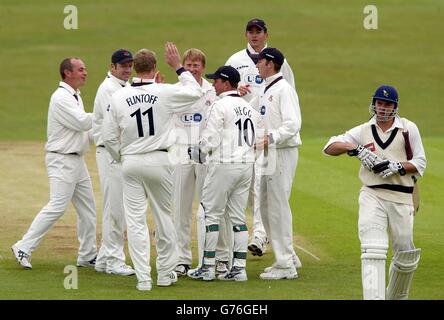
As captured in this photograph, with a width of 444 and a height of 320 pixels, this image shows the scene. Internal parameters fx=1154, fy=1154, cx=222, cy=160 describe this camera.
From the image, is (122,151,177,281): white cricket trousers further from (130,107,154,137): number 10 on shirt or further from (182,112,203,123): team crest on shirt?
(182,112,203,123): team crest on shirt

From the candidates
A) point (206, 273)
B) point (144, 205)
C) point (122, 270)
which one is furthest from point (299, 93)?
point (144, 205)

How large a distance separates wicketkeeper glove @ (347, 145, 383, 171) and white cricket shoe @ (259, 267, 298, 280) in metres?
2.21

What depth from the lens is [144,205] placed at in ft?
39.4

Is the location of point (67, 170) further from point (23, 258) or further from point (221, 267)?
point (221, 267)

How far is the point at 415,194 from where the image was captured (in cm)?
1138

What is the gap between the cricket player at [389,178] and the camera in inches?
424

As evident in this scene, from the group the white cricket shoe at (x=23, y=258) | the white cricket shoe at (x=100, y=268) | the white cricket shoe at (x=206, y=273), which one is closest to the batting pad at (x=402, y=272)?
the white cricket shoe at (x=206, y=273)

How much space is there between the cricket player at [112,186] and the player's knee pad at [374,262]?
322 centimetres

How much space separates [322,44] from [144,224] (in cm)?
2548

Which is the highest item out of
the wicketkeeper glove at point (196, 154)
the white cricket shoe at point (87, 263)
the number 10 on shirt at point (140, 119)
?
the number 10 on shirt at point (140, 119)

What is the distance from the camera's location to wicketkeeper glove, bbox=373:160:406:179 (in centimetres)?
1071

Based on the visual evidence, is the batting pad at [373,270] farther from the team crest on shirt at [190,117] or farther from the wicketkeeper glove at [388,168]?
the team crest on shirt at [190,117]
